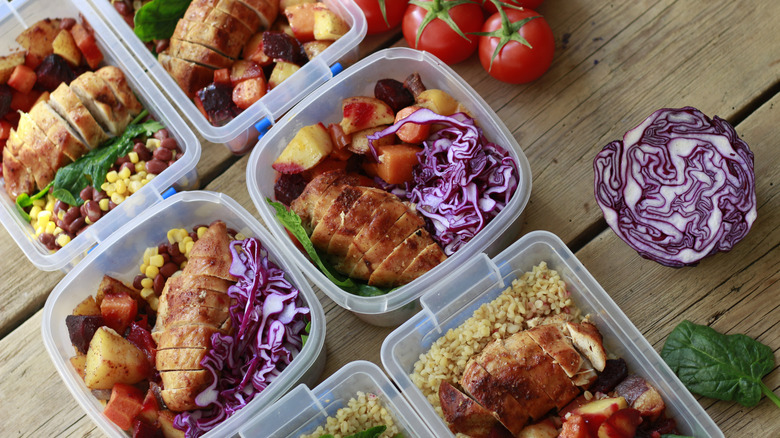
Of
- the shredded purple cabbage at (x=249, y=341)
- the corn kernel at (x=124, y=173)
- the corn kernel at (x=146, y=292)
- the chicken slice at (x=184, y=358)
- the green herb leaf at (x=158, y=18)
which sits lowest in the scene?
the shredded purple cabbage at (x=249, y=341)

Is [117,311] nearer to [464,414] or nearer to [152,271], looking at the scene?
[152,271]

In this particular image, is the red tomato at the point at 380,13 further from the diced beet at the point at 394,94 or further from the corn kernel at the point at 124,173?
the corn kernel at the point at 124,173

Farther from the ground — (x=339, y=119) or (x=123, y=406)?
(x=339, y=119)

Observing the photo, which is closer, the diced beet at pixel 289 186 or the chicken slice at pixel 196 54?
the diced beet at pixel 289 186

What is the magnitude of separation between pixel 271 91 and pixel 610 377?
5.04 ft

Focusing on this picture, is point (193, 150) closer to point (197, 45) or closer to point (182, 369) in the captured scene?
point (197, 45)

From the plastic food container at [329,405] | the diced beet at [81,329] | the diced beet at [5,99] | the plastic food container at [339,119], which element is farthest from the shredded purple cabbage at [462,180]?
the diced beet at [5,99]

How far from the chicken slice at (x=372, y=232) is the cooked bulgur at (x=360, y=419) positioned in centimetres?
43

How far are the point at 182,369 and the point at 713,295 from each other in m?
1.84

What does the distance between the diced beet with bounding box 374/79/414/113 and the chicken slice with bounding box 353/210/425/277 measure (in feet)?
1.42

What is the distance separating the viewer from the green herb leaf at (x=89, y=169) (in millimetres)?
2715

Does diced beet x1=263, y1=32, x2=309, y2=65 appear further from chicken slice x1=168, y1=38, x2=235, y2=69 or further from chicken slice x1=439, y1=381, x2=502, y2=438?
chicken slice x1=439, y1=381, x2=502, y2=438

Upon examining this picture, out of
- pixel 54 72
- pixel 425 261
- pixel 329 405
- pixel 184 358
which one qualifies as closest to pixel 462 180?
pixel 425 261

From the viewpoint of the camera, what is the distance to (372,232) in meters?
2.36
